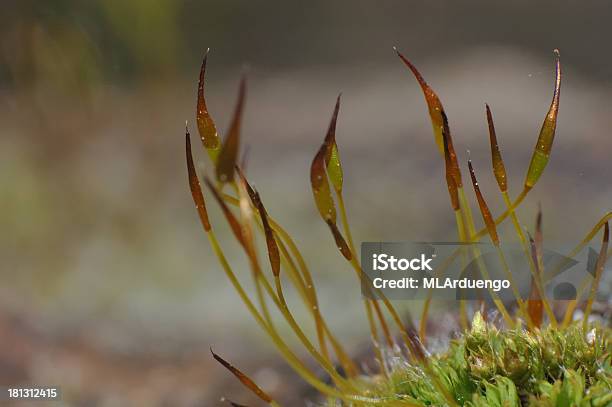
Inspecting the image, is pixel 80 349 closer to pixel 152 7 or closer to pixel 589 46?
pixel 152 7

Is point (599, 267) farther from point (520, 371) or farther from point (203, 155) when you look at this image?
point (203, 155)

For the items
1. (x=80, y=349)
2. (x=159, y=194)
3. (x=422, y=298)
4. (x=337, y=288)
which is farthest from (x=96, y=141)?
(x=422, y=298)

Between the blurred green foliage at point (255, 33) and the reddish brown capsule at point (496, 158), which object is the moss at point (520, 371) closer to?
the reddish brown capsule at point (496, 158)

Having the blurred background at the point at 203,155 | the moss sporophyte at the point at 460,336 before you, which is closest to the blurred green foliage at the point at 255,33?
the blurred background at the point at 203,155

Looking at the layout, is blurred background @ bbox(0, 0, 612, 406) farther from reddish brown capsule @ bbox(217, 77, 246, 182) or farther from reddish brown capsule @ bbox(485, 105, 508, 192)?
reddish brown capsule @ bbox(217, 77, 246, 182)

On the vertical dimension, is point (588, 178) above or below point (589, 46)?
below
